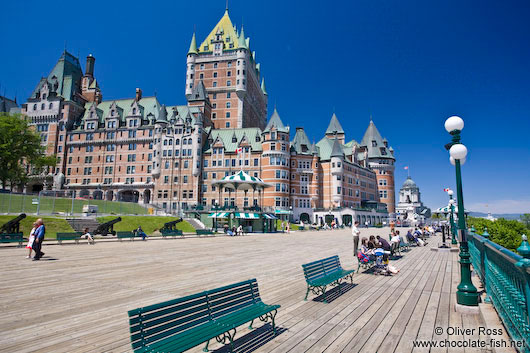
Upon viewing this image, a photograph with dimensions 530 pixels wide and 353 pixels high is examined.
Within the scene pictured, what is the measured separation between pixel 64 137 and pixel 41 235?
74.4 m

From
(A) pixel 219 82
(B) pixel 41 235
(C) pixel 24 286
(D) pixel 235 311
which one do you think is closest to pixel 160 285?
(C) pixel 24 286

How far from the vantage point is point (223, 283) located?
9.44 meters

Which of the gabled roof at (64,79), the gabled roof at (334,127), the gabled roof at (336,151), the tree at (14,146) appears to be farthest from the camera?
the gabled roof at (334,127)

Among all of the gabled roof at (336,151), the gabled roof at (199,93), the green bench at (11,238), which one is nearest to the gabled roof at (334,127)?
the gabled roof at (336,151)

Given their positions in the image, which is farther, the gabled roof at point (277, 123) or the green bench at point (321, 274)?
the gabled roof at point (277, 123)

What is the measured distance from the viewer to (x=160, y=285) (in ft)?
30.1

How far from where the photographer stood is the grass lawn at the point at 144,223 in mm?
39881

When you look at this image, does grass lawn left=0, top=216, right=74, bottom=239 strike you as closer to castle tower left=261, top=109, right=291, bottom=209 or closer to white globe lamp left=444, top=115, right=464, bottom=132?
white globe lamp left=444, top=115, right=464, bottom=132

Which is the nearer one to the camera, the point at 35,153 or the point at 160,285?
the point at 160,285

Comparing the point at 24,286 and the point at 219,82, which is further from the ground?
the point at 219,82

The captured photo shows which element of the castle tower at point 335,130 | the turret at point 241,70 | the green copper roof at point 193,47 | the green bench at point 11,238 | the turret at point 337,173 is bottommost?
the green bench at point 11,238

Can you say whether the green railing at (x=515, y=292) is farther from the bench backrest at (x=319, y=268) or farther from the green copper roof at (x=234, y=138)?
the green copper roof at (x=234, y=138)

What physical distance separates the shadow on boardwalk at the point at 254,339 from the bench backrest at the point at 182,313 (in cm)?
50

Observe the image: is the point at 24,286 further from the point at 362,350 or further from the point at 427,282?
the point at 427,282
